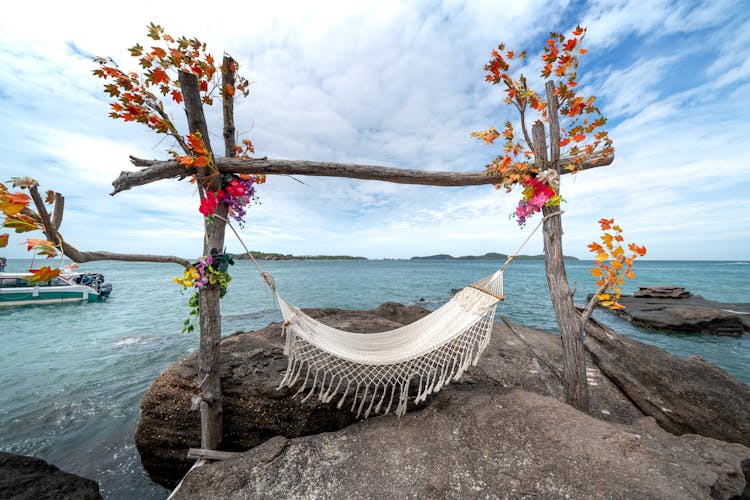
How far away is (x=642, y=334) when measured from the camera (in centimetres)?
691

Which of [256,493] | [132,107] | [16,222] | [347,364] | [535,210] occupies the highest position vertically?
[132,107]

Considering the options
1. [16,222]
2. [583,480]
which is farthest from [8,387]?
[583,480]

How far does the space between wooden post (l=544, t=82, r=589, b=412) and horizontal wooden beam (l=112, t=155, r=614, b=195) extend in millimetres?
185

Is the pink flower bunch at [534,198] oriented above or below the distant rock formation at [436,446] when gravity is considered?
above

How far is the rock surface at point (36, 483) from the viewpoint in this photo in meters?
1.48

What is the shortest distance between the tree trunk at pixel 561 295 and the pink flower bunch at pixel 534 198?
7cm

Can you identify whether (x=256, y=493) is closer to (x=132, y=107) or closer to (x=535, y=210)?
(x=132, y=107)

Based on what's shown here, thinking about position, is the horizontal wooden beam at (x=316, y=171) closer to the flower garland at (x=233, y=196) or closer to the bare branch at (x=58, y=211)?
the flower garland at (x=233, y=196)

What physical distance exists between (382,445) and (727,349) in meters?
8.35

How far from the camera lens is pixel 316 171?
182 cm

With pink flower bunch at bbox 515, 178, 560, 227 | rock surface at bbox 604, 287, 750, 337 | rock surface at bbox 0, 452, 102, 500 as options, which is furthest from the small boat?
rock surface at bbox 604, 287, 750, 337

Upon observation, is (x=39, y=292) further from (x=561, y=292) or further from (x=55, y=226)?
(x=561, y=292)

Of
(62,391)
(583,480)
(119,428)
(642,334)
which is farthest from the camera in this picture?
(642,334)

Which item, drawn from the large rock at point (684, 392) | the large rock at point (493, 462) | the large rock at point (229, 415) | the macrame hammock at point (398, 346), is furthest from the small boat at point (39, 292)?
the large rock at point (684, 392)
